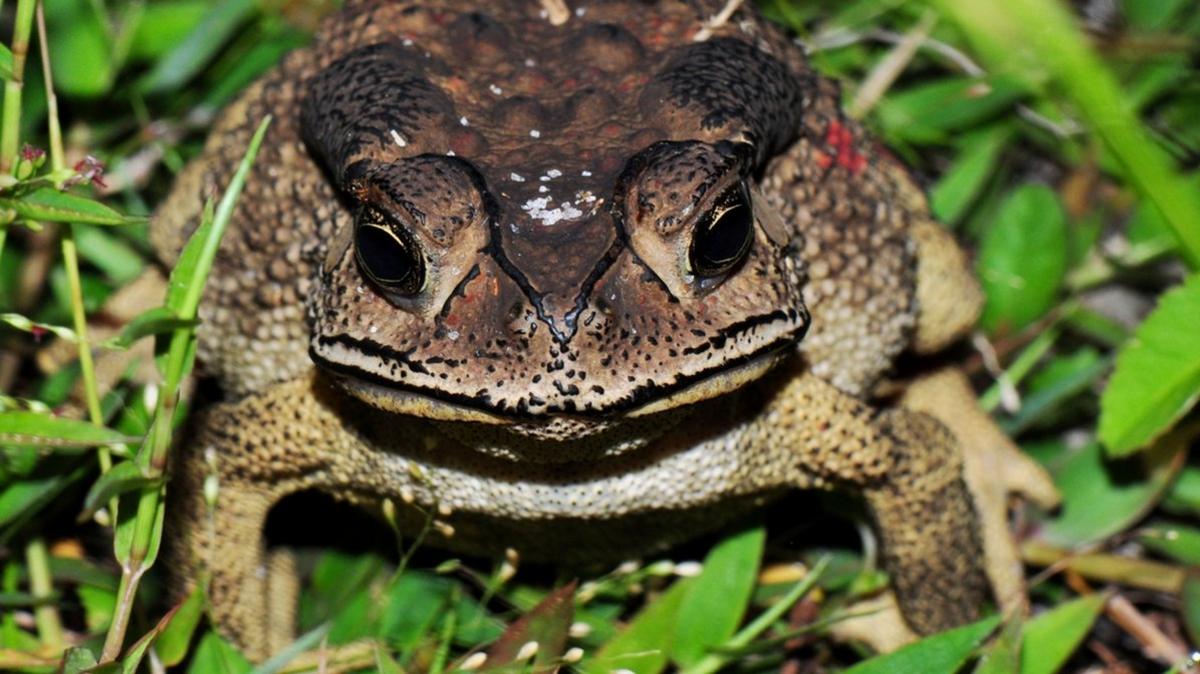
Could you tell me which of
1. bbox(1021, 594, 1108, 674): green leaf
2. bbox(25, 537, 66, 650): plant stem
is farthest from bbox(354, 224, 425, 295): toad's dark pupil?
bbox(1021, 594, 1108, 674): green leaf

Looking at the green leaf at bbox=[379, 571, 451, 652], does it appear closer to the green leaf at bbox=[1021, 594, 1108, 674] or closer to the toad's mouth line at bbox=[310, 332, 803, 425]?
the toad's mouth line at bbox=[310, 332, 803, 425]

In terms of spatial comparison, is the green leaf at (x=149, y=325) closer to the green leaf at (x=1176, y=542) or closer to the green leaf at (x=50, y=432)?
the green leaf at (x=50, y=432)

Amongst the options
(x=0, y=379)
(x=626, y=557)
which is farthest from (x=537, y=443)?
(x=0, y=379)

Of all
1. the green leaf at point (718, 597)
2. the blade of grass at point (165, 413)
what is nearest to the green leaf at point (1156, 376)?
the green leaf at point (718, 597)

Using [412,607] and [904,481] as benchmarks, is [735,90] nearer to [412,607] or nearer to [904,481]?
[904,481]

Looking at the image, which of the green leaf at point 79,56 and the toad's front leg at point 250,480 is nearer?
the toad's front leg at point 250,480

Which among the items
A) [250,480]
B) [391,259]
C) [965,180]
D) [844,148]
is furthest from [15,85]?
[965,180]
